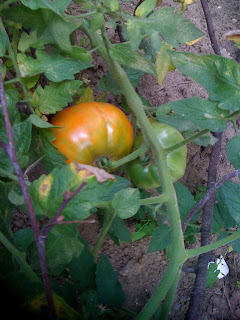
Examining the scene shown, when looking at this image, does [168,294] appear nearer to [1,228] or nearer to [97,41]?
[1,228]

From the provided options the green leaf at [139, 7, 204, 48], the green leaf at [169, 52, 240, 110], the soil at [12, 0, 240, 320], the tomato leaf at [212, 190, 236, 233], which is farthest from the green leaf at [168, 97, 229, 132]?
the soil at [12, 0, 240, 320]

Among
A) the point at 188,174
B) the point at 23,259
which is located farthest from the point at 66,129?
the point at 188,174

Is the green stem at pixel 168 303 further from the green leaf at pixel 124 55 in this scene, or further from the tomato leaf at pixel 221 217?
the green leaf at pixel 124 55

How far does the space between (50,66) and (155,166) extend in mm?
454

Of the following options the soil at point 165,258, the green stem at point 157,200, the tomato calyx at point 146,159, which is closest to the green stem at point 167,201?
the green stem at point 157,200

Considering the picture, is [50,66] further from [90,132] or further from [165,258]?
[165,258]

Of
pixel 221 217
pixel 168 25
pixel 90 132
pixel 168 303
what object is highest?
pixel 168 25

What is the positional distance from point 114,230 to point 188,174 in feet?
1.73

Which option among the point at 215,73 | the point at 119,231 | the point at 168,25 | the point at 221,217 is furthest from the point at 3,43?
the point at 221,217

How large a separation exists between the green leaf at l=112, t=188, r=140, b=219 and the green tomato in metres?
0.40

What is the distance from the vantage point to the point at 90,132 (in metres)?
0.90

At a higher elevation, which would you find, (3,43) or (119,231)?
(3,43)

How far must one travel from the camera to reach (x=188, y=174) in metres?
1.34

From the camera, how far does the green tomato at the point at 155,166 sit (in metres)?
1.01
